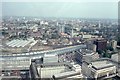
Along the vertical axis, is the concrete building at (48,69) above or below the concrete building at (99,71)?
above

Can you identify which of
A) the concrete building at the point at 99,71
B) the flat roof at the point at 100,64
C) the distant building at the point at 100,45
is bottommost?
the concrete building at the point at 99,71

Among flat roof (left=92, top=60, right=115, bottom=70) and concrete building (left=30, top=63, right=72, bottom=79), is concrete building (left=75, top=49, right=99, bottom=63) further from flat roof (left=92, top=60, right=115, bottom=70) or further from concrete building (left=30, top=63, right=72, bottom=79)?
concrete building (left=30, top=63, right=72, bottom=79)

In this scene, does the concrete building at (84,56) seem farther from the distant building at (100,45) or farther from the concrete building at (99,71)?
the concrete building at (99,71)

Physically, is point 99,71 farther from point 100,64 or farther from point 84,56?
point 84,56

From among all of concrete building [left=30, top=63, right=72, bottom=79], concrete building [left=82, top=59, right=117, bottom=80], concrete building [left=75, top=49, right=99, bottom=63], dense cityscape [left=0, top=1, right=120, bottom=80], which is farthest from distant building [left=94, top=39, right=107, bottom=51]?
concrete building [left=30, top=63, right=72, bottom=79]

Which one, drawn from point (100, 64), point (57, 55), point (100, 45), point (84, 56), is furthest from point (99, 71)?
point (100, 45)

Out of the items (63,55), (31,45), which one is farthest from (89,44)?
(31,45)

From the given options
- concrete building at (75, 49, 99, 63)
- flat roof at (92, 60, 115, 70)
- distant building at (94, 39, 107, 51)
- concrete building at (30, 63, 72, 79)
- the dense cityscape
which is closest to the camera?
concrete building at (30, 63, 72, 79)

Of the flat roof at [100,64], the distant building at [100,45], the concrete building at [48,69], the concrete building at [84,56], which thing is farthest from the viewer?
the distant building at [100,45]

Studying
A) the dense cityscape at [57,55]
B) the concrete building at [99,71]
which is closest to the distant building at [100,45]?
the dense cityscape at [57,55]
